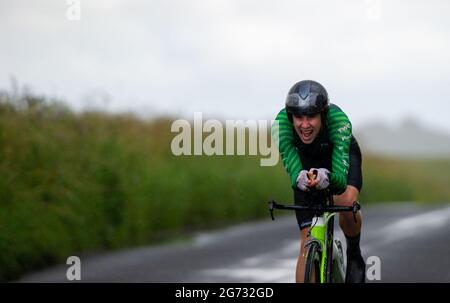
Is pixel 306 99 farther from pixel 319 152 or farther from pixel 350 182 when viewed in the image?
pixel 350 182

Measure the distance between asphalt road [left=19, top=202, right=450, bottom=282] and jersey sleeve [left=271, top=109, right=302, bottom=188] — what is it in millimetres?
3778

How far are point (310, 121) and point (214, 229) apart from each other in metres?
12.8

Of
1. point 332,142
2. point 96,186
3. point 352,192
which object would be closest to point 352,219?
point 352,192

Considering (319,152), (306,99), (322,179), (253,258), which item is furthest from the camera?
(253,258)

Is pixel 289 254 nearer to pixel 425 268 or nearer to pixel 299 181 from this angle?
pixel 425 268

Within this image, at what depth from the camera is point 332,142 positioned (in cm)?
841

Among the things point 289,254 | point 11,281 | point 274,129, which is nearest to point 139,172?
point 289,254

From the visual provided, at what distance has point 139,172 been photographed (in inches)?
733

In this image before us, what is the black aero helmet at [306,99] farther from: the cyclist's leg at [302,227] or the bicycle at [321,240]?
the cyclist's leg at [302,227]

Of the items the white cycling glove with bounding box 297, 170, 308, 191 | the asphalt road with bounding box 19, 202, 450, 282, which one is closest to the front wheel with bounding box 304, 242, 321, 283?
the white cycling glove with bounding box 297, 170, 308, 191

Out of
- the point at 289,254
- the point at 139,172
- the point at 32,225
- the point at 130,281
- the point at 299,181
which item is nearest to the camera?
the point at 299,181

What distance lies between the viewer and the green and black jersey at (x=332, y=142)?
26.4 ft

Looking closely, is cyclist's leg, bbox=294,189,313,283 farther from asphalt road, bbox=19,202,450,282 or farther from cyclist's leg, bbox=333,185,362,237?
asphalt road, bbox=19,202,450,282

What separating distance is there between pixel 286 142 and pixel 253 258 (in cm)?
676
